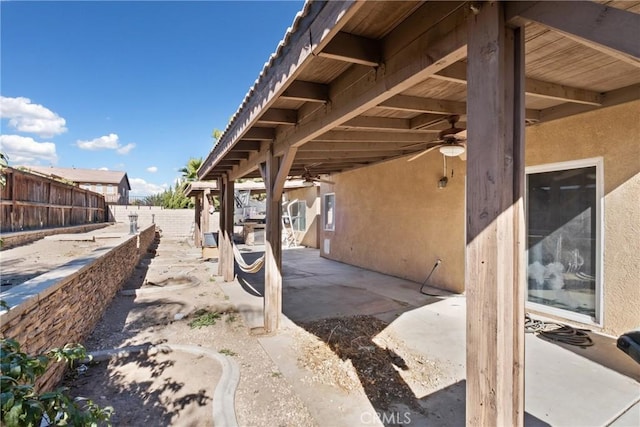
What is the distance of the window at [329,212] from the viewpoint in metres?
10.0

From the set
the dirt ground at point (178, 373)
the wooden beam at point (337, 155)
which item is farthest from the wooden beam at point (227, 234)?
the wooden beam at point (337, 155)

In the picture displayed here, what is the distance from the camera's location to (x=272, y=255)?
420 cm

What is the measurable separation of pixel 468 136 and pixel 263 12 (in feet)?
27.1

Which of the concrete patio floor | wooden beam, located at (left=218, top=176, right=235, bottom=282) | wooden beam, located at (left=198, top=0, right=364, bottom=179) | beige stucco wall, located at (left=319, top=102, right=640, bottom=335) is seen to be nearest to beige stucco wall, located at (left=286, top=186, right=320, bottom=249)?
beige stucco wall, located at (left=319, top=102, right=640, bottom=335)

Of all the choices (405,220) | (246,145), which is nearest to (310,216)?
(405,220)

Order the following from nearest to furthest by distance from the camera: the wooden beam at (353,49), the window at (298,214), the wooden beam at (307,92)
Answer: the wooden beam at (353,49)
the wooden beam at (307,92)
the window at (298,214)

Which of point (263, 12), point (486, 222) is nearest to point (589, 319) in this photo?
point (486, 222)

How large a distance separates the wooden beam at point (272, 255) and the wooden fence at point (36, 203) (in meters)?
5.71

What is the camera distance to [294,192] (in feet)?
46.5

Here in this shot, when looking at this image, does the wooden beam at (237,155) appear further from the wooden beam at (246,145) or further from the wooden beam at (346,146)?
the wooden beam at (346,146)

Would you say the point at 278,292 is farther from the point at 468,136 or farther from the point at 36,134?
the point at 36,134

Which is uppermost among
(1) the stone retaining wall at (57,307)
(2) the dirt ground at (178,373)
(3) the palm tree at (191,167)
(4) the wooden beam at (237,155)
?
(3) the palm tree at (191,167)

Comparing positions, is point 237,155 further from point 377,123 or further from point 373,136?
point 377,123

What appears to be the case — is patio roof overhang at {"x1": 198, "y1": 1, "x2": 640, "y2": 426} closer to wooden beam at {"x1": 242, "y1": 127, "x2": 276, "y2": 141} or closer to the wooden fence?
wooden beam at {"x1": 242, "y1": 127, "x2": 276, "y2": 141}
